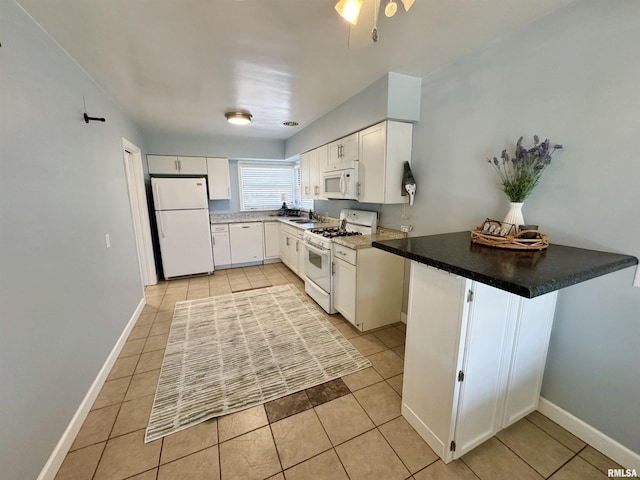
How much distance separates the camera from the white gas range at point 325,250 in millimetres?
2963

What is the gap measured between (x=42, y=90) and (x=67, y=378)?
1.78 meters

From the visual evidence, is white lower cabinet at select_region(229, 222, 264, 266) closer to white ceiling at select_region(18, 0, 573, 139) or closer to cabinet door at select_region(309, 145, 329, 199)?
cabinet door at select_region(309, 145, 329, 199)

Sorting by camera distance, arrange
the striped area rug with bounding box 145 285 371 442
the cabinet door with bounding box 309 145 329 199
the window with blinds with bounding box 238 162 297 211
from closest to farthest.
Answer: the striped area rug with bounding box 145 285 371 442 < the cabinet door with bounding box 309 145 329 199 < the window with blinds with bounding box 238 162 297 211

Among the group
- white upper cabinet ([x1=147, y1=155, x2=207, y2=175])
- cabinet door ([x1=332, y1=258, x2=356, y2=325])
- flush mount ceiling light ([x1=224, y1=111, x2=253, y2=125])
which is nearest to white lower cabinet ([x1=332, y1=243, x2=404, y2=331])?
cabinet door ([x1=332, y1=258, x2=356, y2=325])

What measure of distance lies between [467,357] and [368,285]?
1.33m

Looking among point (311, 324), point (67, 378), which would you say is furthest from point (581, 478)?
point (67, 378)

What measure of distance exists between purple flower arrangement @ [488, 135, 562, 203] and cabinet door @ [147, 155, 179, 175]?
471cm

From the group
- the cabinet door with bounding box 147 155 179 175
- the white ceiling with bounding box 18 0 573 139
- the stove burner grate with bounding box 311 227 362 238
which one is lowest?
the stove burner grate with bounding box 311 227 362 238

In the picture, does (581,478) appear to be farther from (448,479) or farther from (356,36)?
(356,36)

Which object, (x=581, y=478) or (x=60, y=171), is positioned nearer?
(x=581, y=478)

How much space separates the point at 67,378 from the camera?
5.15ft

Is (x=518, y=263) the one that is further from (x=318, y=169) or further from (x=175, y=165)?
(x=175, y=165)

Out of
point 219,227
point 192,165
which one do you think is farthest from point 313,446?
point 192,165

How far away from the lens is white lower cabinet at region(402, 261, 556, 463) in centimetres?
129
